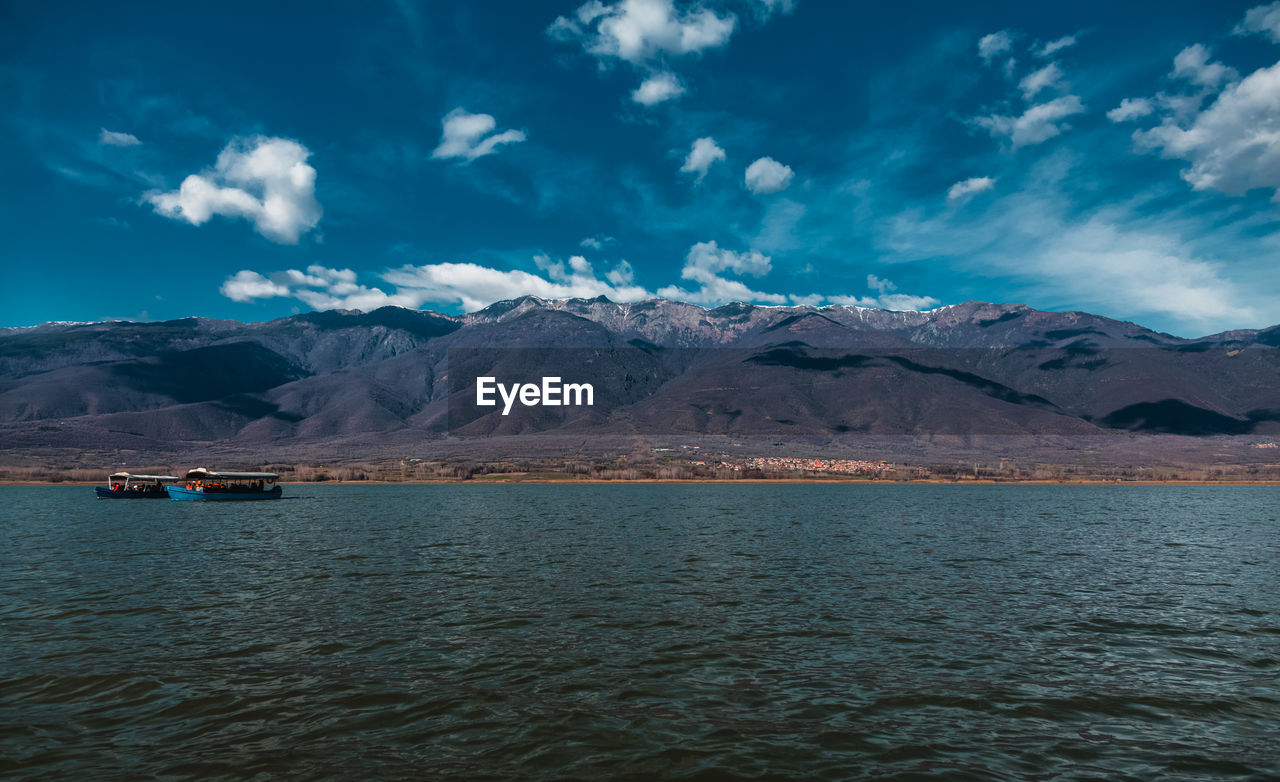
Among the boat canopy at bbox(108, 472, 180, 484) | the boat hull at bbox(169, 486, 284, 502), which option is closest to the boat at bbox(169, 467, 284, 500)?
the boat hull at bbox(169, 486, 284, 502)

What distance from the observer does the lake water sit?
60.4ft

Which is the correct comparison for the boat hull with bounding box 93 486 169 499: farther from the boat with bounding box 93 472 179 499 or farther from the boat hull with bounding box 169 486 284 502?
the boat hull with bounding box 169 486 284 502

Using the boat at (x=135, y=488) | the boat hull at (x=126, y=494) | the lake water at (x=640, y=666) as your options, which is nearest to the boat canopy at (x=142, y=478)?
the boat at (x=135, y=488)

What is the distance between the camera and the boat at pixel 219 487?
16300cm

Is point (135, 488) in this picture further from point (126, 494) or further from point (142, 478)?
point (142, 478)

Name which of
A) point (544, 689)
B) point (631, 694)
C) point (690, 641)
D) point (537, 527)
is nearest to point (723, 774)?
point (631, 694)

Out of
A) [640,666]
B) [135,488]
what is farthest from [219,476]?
[640,666]

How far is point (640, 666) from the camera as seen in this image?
87.5 feet

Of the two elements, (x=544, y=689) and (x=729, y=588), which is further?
(x=729, y=588)

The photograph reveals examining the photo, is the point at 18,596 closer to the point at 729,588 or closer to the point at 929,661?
the point at 729,588

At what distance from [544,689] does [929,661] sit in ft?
52.9

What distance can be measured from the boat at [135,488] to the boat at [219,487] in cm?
1076

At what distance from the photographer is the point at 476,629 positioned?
108ft

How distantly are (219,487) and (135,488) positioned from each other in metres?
33.0
